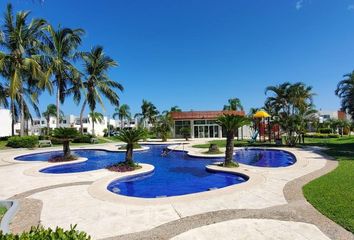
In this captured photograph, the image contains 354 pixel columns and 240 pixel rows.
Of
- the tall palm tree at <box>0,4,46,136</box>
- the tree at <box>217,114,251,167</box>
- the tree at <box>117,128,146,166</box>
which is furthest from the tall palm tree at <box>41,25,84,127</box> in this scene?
the tree at <box>217,114,251,167</box>

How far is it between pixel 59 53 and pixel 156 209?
26322 mm

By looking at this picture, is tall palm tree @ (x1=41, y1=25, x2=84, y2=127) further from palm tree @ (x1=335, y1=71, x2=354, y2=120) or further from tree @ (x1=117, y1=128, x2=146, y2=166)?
palm tree @ (x1=335, y1=71, x2=354, y2=120)

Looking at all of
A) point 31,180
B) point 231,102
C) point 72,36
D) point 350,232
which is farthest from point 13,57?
point 231,102

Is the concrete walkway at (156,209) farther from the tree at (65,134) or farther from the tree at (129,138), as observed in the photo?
the tree at (65,134)

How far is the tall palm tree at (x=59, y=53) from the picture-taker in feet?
90.0

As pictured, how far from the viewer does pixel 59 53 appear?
28266mm

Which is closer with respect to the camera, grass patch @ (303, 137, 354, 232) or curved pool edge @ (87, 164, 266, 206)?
grass patch @ (303, 137, 354, 232)

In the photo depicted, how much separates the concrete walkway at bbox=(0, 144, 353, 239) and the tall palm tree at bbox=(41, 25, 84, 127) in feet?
66.2

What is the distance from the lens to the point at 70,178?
1118 centimetres

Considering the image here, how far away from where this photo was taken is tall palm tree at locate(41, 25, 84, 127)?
90.0ft

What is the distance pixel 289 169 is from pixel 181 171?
5.25 metres

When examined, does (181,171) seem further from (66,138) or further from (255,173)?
(66,138)

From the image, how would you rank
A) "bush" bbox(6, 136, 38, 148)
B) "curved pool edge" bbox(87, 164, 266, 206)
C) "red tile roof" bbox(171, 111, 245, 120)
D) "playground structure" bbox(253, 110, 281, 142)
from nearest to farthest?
1. "curved pool edge" bbox(87, 164, 266, 206)
2. "bush" bbox(6, 136, 38, 148)
3. "playground structure" bbox(253, 110, 281, 142)
4. "red tile roof" bbox(171, 111, 245, 120)

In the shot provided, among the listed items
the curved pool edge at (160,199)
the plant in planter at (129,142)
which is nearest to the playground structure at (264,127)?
the plant in planter at (129,142)
